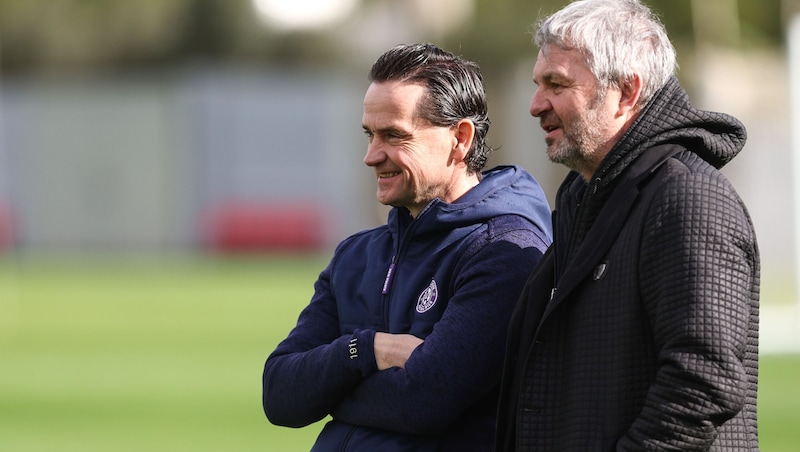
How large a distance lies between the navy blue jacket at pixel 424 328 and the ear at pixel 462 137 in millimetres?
113

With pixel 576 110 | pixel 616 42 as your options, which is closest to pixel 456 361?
pixel 576 110

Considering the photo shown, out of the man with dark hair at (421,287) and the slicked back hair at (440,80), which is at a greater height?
the slicked back hair at (440,80)

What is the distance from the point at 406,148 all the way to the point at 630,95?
2.43ft

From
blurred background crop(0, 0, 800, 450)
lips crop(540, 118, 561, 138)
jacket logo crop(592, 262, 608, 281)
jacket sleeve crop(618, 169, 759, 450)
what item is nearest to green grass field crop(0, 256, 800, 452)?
lips crop(540, 118, 561, 138)

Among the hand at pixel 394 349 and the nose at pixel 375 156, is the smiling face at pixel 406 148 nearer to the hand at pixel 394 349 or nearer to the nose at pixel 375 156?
the nose at pixel 375 156

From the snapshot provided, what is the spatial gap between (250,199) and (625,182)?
150ft

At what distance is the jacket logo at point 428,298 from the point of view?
4125 mm


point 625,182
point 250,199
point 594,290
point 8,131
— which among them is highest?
point 8,131

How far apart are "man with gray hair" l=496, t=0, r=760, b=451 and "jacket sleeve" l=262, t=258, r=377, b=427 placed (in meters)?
0.47

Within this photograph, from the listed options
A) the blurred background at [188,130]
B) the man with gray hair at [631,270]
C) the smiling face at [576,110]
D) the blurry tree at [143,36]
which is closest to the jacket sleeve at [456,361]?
the man with gray hair at [631,270]

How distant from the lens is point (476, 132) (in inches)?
171

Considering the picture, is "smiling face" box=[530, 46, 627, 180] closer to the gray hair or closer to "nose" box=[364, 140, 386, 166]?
the gray hair

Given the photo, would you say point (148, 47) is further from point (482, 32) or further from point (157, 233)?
point (482, 32)

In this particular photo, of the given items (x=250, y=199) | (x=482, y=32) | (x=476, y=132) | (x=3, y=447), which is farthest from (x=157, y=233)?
(x=476, y=132)
